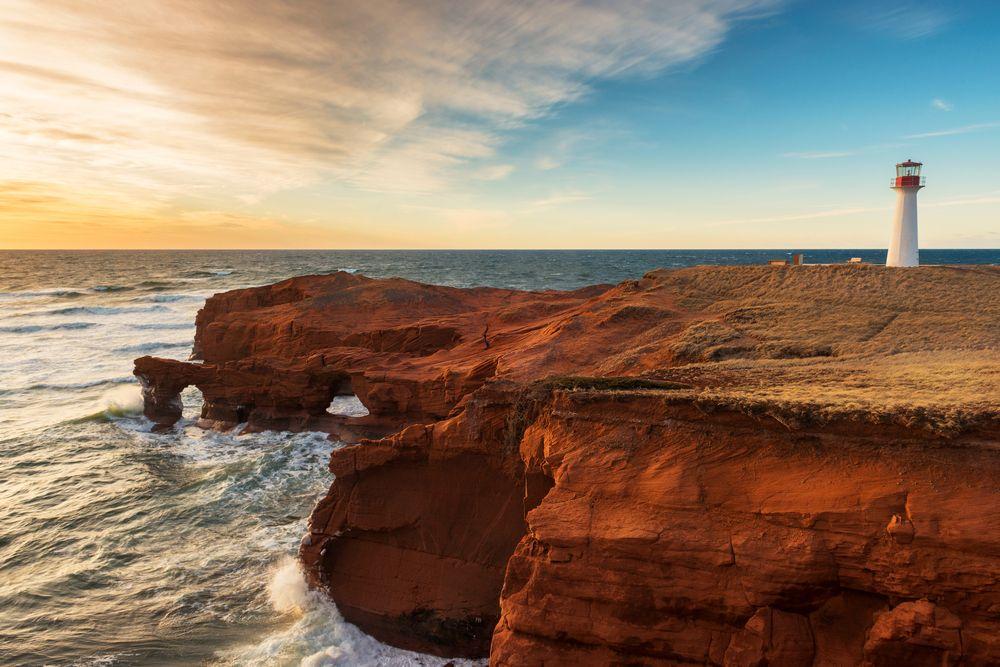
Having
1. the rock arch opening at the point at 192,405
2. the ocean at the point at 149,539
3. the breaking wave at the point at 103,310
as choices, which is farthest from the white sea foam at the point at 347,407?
the breaking wave at the point at 103,310

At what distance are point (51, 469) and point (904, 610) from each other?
69.4 ft

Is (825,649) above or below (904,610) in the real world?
below

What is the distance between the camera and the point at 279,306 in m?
26.0

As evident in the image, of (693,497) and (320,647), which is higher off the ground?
(693,497)

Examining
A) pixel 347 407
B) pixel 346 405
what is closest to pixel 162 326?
pixel 346 405

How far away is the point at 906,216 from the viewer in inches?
904

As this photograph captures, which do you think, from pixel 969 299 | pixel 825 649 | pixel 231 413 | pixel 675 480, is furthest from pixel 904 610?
pixel 231 413

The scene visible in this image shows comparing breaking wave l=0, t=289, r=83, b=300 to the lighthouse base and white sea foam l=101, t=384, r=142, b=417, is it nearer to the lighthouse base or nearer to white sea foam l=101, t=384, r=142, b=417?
white sea foam l=101, t=384, r=142, b=417

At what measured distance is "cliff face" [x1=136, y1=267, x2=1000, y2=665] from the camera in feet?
20.0

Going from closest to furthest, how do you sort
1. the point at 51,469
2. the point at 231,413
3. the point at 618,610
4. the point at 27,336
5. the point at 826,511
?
the point at 826,511 < the point at 618,610 < the point at 51,469 < the point at 231,413 < the point at 27,336

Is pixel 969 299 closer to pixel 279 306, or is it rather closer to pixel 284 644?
pixel 284 644

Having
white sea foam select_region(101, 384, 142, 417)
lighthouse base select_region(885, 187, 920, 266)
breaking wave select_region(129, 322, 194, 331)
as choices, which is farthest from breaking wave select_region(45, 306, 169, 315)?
lighthouse base select_region(885, 187, 920, 266)

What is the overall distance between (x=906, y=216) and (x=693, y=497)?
74.0ft

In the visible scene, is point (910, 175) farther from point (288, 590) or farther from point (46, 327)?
point (46, 327)
